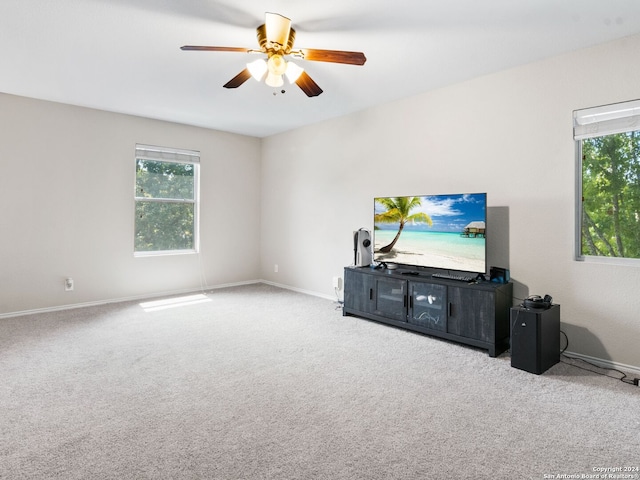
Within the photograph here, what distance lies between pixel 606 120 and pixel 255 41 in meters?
2.78

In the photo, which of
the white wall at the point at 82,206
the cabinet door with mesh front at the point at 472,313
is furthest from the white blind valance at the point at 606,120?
the white wall at the point at 82,206

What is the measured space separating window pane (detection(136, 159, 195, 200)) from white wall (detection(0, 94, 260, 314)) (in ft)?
0.57

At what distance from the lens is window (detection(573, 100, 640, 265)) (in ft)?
9.32

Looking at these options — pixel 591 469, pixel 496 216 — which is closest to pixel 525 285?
pixel 496 216

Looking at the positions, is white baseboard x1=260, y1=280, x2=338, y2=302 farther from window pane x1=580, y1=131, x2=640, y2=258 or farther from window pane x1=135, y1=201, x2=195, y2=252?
window pane x1=580, y1=131, x2=640, y2=258

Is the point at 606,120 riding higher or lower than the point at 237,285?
higher

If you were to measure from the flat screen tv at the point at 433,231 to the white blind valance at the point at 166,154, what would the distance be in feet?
9.64

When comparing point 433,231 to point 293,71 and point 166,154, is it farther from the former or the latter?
point 166,154

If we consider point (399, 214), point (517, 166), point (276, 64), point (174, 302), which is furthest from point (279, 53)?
point (174, 302)

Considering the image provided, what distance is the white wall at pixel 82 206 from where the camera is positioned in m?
4.18

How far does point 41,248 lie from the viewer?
14.2ft

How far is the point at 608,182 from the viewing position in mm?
2951

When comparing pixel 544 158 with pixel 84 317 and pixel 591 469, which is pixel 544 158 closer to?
pixel 591 469

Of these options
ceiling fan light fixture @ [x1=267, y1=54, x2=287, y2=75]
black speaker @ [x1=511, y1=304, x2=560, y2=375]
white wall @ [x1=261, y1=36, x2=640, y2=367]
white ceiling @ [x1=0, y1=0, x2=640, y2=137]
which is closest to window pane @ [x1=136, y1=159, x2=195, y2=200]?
white ceiling @ [x1=0, y1=0, x2=640, y2=137]
